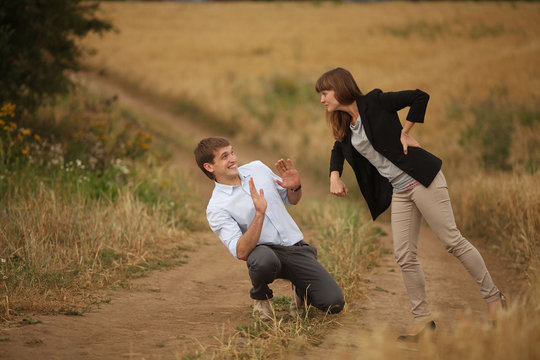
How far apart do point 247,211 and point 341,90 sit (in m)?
1.19

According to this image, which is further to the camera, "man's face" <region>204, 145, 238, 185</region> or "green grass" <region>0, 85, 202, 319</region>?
"green grass" <region>0, 85, 202, 319</region>

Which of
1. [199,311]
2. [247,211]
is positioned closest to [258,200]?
[247,211]

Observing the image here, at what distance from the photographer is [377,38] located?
89.0ft

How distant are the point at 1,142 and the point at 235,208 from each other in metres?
4.41

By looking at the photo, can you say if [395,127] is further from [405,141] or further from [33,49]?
[33,49]

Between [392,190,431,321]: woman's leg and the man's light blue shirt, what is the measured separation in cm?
85

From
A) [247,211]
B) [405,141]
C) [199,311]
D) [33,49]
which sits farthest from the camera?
[33,49]

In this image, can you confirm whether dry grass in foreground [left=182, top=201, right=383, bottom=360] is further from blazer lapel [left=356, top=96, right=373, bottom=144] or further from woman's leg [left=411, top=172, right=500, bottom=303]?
blazer lapel [left=356, top=96, right=373, bottom=144]

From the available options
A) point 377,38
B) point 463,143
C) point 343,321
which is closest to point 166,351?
point 343,321

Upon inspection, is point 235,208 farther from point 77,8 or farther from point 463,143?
point 463,143

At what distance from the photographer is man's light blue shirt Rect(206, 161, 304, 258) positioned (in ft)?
14.1

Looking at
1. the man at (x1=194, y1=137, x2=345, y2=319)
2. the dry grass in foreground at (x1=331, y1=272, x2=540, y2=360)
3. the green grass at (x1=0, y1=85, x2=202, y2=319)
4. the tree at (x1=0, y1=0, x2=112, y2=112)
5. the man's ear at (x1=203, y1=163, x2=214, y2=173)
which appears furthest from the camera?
the tree at (x1=0, y1=0, x2=112, y2=112)

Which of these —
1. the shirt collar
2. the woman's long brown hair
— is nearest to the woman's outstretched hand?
the woman's long brown hair

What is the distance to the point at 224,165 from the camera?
170 inches
